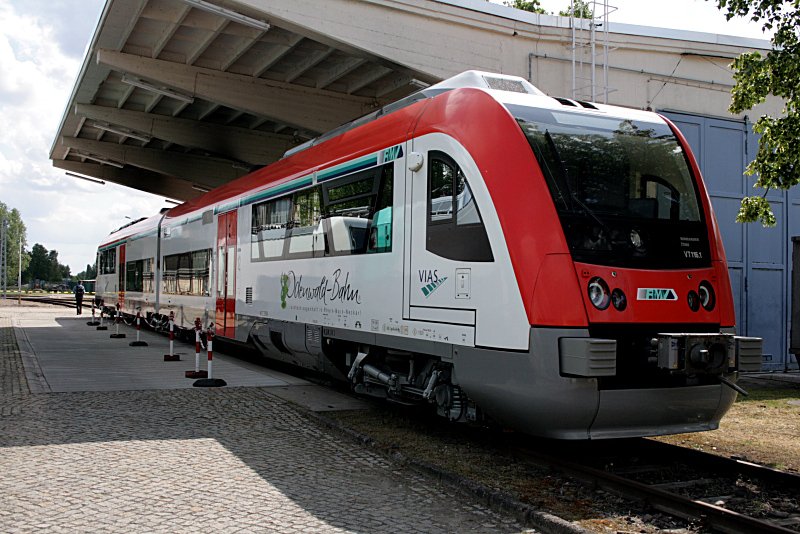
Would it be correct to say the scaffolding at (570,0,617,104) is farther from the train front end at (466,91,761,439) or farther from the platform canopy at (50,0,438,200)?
the train front end at (466,91,761,439)

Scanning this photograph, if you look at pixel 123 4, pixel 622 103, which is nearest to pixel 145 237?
pixel 123 4

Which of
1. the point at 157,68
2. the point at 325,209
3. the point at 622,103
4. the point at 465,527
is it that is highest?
the point at 157,68

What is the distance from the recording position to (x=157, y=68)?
62.3 ft

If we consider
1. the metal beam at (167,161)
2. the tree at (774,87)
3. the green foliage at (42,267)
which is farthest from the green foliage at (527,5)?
the green foliage at (42,267)

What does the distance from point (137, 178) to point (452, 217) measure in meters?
34.3

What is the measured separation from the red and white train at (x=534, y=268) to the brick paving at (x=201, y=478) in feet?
3.38

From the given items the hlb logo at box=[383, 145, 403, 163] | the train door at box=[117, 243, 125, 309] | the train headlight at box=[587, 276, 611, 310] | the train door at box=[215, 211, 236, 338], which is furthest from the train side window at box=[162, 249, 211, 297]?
the train headlight at box=[587, 276, 611, 310]

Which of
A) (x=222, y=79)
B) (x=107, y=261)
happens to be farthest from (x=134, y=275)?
(x=222, y=79)

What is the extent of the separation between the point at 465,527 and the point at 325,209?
5.11 metres

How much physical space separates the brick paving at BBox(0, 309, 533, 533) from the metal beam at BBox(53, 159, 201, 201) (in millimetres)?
28840

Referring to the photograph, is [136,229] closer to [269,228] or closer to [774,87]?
[269,228]

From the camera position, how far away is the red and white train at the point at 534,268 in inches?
229

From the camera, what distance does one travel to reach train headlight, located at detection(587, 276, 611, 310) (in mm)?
5824

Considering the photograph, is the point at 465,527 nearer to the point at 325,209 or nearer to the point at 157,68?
the point at 325,209
